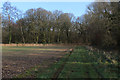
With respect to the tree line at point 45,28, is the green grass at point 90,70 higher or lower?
→ lower

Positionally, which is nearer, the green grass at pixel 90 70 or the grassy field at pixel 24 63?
the green grass at pixel 90 70

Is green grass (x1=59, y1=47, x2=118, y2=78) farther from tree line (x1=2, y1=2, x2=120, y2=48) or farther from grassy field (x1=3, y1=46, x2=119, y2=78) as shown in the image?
tree line (x1=2, y1=2, x2=120, y2=48)

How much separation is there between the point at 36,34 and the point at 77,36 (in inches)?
748

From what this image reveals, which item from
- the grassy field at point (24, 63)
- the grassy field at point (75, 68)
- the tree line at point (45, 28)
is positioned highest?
the tree line at point (45, 28)

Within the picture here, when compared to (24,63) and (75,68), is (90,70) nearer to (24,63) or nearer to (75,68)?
(75,68)

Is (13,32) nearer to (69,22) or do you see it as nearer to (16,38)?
(16,38)

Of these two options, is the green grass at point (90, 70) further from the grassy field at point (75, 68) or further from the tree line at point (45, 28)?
the tree line at point (45, 28)

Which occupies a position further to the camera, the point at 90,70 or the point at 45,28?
the point at 45,28

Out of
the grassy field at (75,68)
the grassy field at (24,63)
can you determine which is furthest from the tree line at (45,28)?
the grassy field at (75,68)

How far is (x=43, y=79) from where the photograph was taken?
279 inches

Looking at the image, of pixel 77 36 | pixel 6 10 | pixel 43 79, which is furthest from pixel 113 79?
pixel 77 36

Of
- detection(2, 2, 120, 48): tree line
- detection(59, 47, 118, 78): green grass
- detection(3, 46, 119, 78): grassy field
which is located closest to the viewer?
detection(59, 47, 118, 78): green grass

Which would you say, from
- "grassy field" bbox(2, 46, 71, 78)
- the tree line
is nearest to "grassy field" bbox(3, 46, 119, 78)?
"grassy field" bbox(2, 46, 71, 78)

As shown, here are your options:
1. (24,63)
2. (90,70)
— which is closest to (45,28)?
Result: (24,63)
